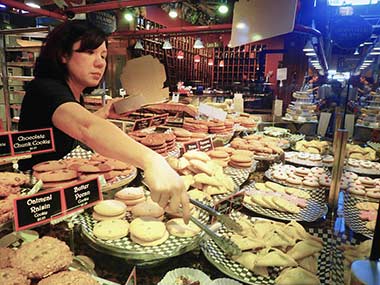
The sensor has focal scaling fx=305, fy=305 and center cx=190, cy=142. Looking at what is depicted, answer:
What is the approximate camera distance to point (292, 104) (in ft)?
17.9

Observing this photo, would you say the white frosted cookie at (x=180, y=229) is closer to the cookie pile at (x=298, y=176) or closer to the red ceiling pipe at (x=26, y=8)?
the cookie pile at (x=298, y=176)

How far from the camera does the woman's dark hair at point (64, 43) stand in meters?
1.86

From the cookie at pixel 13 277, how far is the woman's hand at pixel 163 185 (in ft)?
1.60

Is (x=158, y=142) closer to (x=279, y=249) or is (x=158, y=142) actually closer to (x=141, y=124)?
(x=141, y=124)

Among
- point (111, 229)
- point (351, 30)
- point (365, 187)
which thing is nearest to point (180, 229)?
point (111, 229)

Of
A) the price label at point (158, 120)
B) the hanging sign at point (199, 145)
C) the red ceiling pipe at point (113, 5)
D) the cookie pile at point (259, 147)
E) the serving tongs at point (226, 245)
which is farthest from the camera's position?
the red ceiling pipe at point (113, 5)

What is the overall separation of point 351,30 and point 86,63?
5.11 ft

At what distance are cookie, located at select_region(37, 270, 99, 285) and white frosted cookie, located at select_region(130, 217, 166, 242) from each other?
0.97 ft

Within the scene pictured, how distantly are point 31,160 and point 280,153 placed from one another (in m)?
2.10

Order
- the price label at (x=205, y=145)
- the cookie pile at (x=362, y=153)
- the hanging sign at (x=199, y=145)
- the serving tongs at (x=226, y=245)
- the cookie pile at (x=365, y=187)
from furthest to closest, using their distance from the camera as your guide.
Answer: the cookie pile at (x=362, y=153)
the price label at (x=205, y=145)
the hanging sign at (x=199, y=145)
the cookie pile at (x=365, y=187)
the serving tongs at (x=226, y=245)

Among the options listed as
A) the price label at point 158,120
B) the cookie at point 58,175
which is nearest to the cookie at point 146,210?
the cookie at point 58,175

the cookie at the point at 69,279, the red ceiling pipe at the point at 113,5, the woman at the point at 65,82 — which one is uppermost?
the red ceiling pipe at the point at 113,5

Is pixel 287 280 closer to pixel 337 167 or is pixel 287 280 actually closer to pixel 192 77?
pixel 337 167

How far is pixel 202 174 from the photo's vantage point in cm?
202
